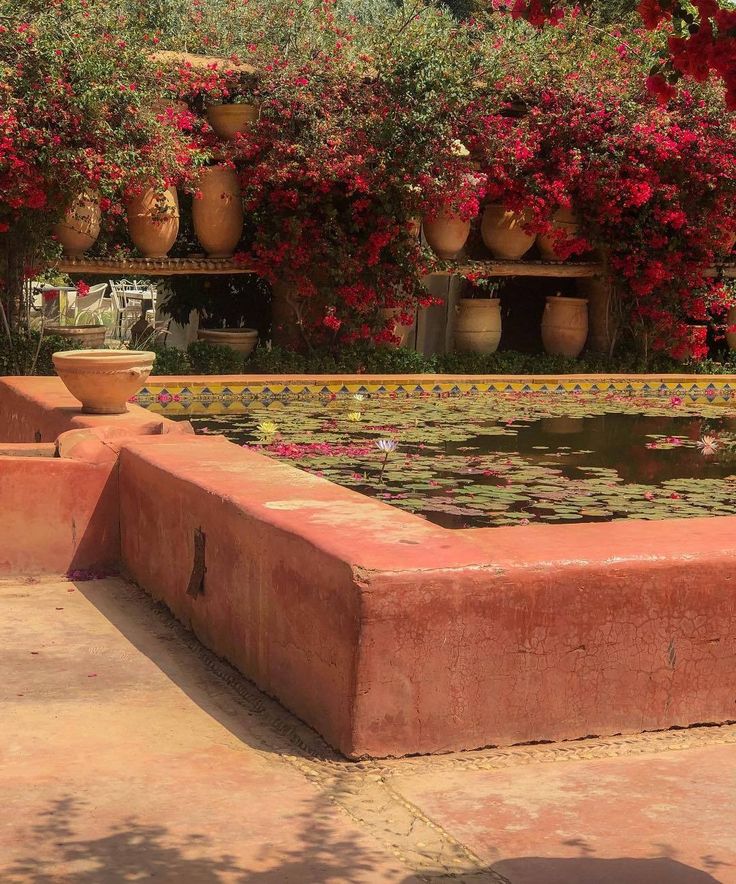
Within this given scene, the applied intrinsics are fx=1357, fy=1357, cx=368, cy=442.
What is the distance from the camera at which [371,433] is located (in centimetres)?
820

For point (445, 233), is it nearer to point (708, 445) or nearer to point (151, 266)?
Result: point (151, 266)

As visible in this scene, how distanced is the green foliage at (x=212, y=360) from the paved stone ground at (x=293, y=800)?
7254 mm

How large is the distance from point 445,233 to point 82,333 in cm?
341

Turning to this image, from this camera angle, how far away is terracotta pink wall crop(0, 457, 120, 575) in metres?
5.10

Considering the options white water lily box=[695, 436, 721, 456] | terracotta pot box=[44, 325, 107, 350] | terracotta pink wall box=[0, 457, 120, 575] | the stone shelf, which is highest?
the stone shelf

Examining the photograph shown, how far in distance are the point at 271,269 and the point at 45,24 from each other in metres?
2.90

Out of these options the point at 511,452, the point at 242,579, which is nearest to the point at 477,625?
the point at 242,579

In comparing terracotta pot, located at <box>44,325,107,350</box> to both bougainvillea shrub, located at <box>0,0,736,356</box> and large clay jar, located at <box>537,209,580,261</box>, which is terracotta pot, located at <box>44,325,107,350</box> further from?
large clay jar, located at <box>537,209,580,261</box>

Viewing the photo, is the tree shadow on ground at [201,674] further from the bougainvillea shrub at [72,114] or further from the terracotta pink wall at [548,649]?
the bougainvillea shrub at [72,114]

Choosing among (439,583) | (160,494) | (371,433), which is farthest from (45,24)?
(439,583)

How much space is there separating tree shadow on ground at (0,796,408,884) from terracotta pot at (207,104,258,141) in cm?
896

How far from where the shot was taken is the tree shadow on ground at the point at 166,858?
2.56 meters

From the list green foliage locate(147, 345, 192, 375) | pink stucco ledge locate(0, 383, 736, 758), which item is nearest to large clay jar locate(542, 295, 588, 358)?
green foliage locate(147, 345, 192, 375)

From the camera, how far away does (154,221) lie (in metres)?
10.9
